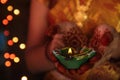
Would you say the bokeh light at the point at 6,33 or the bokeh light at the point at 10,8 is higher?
the bokeh light at the point at 10,8

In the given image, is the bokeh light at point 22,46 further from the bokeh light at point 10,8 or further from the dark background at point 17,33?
the bokeh light at point 10,8

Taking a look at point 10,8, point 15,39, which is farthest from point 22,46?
point 10,8

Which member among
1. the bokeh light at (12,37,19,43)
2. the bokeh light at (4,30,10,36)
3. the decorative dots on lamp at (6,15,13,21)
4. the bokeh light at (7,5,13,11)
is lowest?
the bokeh light at (12,37,19,43)

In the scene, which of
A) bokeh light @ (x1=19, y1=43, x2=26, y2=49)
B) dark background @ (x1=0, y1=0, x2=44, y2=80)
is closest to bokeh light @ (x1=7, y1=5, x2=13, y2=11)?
dark background @ (x1=0, y1=0, x2=44, y2=80)

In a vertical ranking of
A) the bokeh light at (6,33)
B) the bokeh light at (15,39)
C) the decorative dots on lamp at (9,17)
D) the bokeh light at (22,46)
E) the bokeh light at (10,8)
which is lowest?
the bokeh light at (22,46)

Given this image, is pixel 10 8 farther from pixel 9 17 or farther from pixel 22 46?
pixel 22 46

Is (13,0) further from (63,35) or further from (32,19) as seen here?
(63,35)

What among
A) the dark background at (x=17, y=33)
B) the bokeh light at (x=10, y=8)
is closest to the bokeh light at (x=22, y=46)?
the dark background at (x=17, y=33)

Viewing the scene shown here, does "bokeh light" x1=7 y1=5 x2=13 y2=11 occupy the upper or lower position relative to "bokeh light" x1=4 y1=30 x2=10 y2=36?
upper

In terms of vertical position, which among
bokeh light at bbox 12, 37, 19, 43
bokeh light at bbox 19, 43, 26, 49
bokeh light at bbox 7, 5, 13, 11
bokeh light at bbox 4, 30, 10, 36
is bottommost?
bokeh light at bbox 19, 43, 26, 49

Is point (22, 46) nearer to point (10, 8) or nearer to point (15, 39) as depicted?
point (15, 39)

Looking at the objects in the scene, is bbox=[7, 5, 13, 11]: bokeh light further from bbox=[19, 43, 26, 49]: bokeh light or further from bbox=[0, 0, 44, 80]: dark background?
bbox=[19, 43, 26, 49]: bokeh light

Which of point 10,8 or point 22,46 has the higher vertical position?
point 10,8
